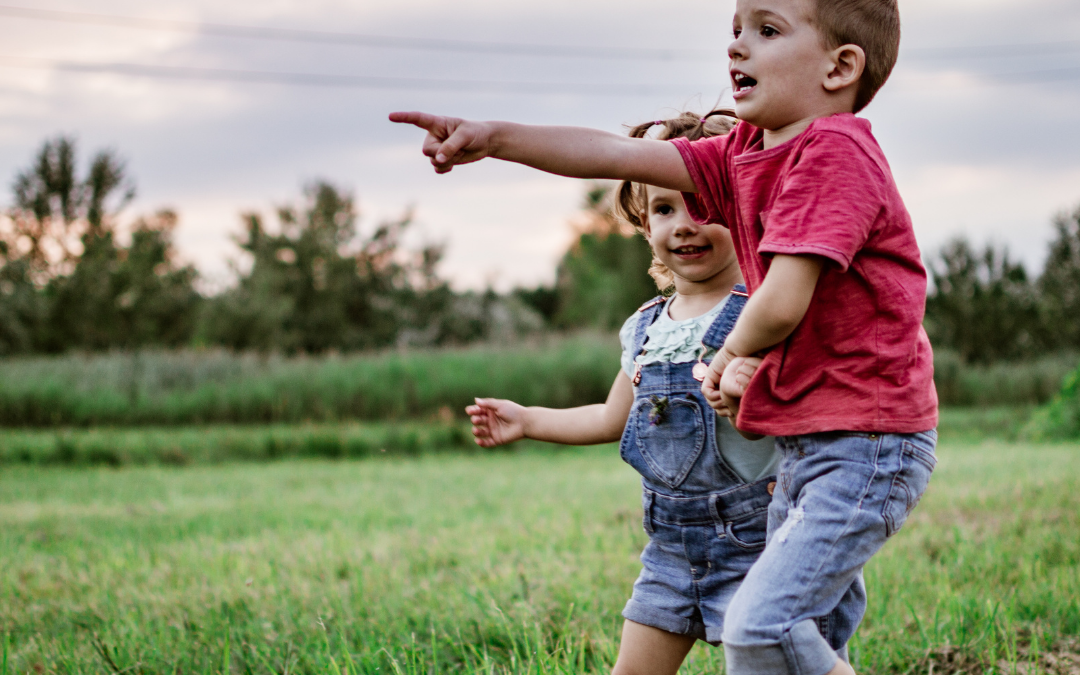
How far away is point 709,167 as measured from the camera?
186 centimetres

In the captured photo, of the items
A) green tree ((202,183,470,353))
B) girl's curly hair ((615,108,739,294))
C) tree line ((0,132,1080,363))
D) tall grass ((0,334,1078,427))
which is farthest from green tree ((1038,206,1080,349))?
girl's curly hair ((615,108,739,294))

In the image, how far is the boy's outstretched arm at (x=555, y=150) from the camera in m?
1.63

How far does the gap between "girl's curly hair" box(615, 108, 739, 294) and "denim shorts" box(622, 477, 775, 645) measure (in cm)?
61

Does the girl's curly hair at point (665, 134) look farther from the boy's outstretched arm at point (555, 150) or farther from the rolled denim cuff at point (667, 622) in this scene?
the rolled denim cuff at point (667, 622)

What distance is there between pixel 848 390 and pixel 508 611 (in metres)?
1.75

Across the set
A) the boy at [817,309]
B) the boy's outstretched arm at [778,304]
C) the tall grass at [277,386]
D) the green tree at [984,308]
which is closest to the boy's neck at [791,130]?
the boy at [817,309]

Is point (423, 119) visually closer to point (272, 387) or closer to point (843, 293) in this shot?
point (843, 293)

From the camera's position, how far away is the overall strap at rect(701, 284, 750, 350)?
209 cm

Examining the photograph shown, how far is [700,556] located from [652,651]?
0.26 meters

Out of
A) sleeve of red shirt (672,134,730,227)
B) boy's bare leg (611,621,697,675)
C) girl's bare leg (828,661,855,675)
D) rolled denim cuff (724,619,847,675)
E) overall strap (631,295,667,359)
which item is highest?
sleeve of red shirt (672,134,730,227)

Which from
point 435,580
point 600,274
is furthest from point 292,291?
point 435,580

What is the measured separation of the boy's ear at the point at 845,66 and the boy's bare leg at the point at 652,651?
1295mm

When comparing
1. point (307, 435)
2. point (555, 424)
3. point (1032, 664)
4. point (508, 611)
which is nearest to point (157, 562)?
point (508, 611)

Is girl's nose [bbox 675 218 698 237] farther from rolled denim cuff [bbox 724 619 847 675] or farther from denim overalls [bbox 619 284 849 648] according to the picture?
rolled denim cuff [bbox 724 619 847 675]
